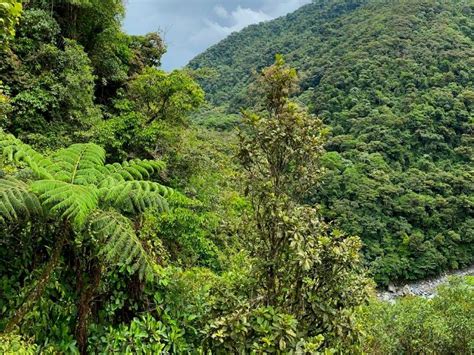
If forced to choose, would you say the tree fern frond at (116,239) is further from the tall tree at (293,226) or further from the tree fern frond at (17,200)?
the tall tree at (293,226)

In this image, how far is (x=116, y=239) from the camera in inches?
112

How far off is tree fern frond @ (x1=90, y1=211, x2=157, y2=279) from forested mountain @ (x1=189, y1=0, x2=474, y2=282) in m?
16.9

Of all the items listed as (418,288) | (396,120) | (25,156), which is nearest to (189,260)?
(25,156)

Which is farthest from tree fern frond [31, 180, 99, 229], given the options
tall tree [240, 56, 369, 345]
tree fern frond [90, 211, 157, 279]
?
tall tree [240, 56, 369, 345]

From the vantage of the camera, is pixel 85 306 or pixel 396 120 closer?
pixel 85 306

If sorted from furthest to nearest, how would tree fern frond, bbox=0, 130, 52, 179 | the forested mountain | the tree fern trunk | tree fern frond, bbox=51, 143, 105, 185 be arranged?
the forested mountain → tree fern frond, bbox=51, 143, 105, 185 → tree fern frond, bbox=0, 130, 52, 179 → the tree fern trunk

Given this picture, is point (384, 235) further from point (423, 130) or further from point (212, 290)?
point (212, 290)

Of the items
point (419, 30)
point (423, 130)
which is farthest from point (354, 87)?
point (419, 30)

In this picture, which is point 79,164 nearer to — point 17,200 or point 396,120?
point 17,200

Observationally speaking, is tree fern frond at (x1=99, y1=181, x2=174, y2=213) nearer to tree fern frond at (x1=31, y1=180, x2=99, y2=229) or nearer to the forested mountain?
tree fern frond at (x1=31, y1=180, x2=99, y2=229)

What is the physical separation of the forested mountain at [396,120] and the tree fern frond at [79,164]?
16357 millimetres

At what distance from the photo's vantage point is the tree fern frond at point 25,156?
3.15 metres

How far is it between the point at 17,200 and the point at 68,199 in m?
0.33

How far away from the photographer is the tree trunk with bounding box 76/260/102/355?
3.03 metres
